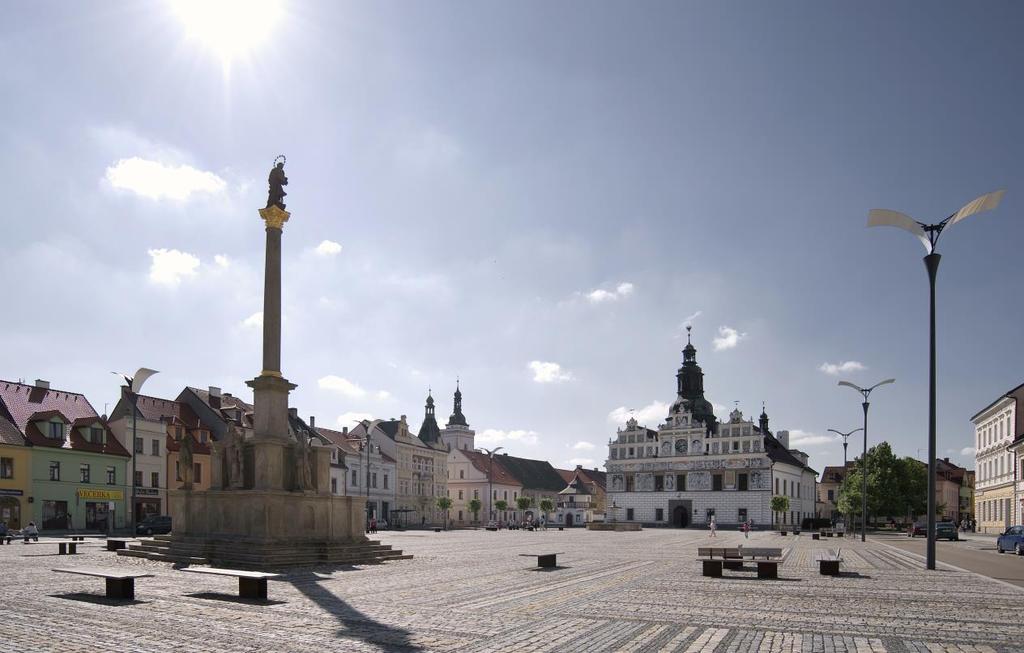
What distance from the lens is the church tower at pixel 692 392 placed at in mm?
105062

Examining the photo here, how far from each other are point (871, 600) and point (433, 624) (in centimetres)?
835

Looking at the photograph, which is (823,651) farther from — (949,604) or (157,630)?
(157,630)

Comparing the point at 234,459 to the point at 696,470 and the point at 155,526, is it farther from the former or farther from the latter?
the point at 696,470

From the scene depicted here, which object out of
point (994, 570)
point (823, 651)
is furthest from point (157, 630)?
point (994, 570)

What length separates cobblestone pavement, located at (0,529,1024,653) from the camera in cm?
1053

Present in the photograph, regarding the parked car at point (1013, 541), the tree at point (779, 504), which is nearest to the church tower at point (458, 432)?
the tree at point (779, 504)

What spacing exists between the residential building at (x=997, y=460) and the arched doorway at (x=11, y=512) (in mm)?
62220

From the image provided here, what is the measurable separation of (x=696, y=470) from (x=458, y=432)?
166 ft

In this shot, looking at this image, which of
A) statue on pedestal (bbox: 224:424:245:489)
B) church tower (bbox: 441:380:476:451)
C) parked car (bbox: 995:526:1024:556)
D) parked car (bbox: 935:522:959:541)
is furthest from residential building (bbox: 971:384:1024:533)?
church tower (bbox: 441:380:476:451)

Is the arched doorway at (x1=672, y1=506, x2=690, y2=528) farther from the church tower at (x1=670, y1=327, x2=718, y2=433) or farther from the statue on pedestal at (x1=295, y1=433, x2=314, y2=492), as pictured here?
the statue on pedestal at (x1=295, y1=433, x2=314, y2=492)

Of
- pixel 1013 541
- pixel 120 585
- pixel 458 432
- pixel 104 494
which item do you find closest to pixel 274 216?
pixel 120 585

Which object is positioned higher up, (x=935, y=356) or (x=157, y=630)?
(x=935, y=356)

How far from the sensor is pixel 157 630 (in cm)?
1127

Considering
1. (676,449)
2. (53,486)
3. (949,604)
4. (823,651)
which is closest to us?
(823,651)
